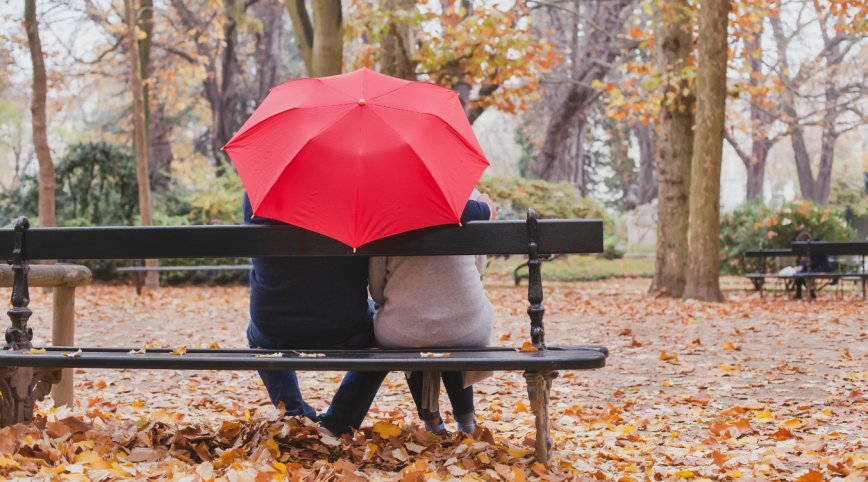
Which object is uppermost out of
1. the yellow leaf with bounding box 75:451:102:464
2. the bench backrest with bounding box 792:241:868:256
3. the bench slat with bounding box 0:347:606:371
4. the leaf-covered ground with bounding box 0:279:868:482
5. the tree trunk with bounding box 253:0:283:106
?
the tree trunk with bounding box 253:0:283:106

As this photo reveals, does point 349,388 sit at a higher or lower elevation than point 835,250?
lower

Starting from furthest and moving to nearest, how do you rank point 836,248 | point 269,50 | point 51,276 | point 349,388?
1. point 269,50
2. point 836,248
3. point 51,276
4. point 349,388

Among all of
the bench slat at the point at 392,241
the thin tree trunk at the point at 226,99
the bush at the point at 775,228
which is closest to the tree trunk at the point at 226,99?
the thin tree trunk at the point at 226,99

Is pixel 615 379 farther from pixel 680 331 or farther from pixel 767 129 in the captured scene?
pixel 767 129

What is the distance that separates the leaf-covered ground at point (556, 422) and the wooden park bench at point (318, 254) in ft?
1.03

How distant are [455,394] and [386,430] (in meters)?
Answer: 0.35

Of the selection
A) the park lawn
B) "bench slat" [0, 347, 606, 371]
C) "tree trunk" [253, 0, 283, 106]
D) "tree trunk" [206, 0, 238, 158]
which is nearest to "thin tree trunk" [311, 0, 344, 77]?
"bench slat" [0, 347, 606, 371]

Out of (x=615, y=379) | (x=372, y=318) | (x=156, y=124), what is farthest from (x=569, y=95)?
(x=372, y=318)

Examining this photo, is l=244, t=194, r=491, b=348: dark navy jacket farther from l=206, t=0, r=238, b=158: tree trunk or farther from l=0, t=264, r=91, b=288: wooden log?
l=206, t=0, r=238, b=158: tree trunk

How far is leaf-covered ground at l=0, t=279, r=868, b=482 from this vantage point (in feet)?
8.63

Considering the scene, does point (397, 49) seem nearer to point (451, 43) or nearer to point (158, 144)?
point (451, 43)

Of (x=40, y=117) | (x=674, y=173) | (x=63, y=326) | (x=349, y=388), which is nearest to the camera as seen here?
(x=349, y=388)

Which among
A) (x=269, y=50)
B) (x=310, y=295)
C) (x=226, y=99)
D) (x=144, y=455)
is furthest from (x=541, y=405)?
(x=269, y=50)

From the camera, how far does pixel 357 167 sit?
2531 millimetres
